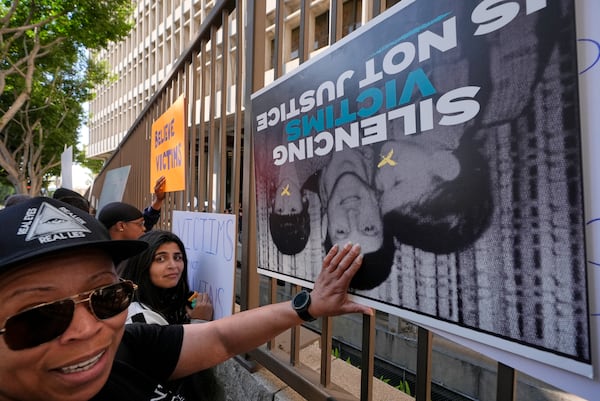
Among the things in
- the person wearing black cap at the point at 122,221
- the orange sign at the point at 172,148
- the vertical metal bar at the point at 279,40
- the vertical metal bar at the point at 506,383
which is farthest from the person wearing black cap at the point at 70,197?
the vertical metal bar at the point at 506,383

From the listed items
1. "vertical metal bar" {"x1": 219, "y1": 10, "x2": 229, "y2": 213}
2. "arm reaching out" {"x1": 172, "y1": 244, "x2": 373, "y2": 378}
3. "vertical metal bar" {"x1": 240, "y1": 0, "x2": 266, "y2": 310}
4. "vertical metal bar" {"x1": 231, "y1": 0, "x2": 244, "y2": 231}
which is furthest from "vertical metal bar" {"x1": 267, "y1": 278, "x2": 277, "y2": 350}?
"vertical metal bar" {"x1": 219, "y1": 10, "x2": 229, "y2": 213}

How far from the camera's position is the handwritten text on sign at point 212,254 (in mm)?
1787

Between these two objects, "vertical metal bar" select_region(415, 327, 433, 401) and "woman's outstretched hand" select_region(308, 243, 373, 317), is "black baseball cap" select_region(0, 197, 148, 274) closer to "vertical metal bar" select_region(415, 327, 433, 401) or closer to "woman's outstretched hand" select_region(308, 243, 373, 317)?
"woman's outstretched hand" select_region(308, 243, 373, 317)

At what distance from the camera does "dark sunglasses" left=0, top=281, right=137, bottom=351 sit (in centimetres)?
74

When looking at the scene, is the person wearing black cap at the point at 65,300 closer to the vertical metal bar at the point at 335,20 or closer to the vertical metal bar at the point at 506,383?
the vertical metal bar at the point at 506,383

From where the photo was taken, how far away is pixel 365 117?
0.98m

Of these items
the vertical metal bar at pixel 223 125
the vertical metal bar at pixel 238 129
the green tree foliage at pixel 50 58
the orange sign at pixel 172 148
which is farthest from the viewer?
the green tree foliage at pixel 50 58

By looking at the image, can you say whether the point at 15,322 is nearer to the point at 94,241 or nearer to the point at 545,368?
the point at 94,241

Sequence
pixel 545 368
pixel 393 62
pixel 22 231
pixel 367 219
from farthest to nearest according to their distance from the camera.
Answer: pixel 367 219
pixel 393 62
pixel 22 231
pixel 545 368

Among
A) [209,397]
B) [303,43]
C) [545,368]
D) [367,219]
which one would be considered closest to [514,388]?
[545,368]

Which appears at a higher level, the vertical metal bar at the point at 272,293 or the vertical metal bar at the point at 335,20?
the vertical metal bar at the point at 335,20

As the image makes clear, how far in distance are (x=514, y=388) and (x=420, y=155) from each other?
1.78 ft

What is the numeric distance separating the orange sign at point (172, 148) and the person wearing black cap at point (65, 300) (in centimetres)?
150

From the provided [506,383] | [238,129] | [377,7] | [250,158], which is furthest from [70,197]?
[506,383]
